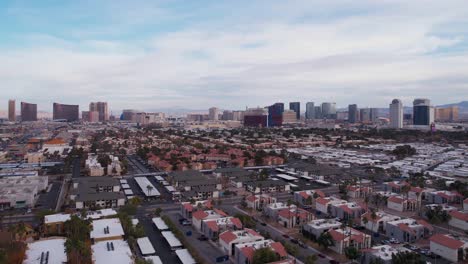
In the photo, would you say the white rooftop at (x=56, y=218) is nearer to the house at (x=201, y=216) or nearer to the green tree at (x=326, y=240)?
the house at (x=201, y=216)

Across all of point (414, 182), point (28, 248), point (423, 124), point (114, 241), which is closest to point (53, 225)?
point (28, 248)

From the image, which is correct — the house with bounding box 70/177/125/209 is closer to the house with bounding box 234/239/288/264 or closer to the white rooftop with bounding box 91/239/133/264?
the white rooftop with bounding box 91/239/133/264

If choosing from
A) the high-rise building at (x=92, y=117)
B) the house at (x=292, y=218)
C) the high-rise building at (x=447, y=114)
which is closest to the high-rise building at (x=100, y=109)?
the high-rise building at (x=92, y=117)

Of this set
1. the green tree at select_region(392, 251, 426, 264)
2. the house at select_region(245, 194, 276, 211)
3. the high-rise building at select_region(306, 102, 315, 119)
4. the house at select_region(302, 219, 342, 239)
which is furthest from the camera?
the high-rise building at select_region(306, 102, 315, 119)

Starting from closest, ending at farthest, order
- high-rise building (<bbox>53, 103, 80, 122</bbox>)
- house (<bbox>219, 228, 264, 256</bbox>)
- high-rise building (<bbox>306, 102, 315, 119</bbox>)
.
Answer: house (<bbox>219, 228, 264, 256</bbox>), high-rise building (<bbox>53, 103, 80, 122</bbox>), high-rise building (<bbox>306, 102, 315, 119</bbox>)

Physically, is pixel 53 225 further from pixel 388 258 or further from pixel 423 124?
pixel 423 124

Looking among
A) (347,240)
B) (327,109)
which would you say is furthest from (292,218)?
(327,109)

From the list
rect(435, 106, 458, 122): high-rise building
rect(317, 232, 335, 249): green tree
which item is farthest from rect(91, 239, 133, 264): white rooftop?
rect(435, 106, 458, 122): high-rise building
